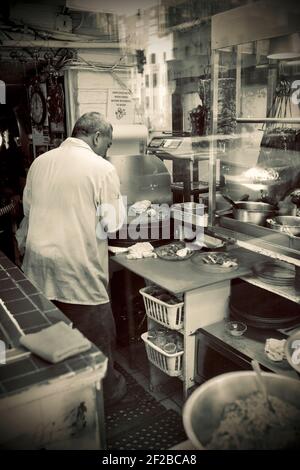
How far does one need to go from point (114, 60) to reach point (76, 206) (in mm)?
2581

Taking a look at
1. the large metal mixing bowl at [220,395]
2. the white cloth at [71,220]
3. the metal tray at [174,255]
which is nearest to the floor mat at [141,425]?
the white cloth at [71,220]

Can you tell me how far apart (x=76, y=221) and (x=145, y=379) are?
5.69 feet

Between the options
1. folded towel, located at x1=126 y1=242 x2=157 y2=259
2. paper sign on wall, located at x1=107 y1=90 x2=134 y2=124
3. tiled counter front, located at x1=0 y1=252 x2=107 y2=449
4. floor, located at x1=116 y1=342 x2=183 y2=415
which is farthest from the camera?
paper sign on wall, located at x1=107 y1=90 x2=134 y2=124

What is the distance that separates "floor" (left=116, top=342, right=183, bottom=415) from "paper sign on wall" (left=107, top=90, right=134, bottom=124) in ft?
8.70

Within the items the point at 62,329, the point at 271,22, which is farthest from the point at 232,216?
the point at 62,329

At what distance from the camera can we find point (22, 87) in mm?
6863

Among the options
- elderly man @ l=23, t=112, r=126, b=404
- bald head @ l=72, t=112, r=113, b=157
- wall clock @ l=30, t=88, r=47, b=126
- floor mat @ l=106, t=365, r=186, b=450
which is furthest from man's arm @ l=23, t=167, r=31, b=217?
wall clock @ l=30, t=88, r=47, b=126

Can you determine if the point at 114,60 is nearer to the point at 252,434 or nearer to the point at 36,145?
the point at 36,145

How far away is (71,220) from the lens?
3.10 m

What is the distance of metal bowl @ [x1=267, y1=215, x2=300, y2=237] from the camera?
10.2 ft

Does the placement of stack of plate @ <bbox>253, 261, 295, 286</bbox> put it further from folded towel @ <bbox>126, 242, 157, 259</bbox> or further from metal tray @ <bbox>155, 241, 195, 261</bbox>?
folded towel @ <bbox>126, 242, 157, 259</bbox>

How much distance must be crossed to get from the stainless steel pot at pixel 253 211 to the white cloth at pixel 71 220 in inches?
38.7

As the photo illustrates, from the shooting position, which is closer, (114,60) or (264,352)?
(264,352)

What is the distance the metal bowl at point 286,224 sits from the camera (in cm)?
312
